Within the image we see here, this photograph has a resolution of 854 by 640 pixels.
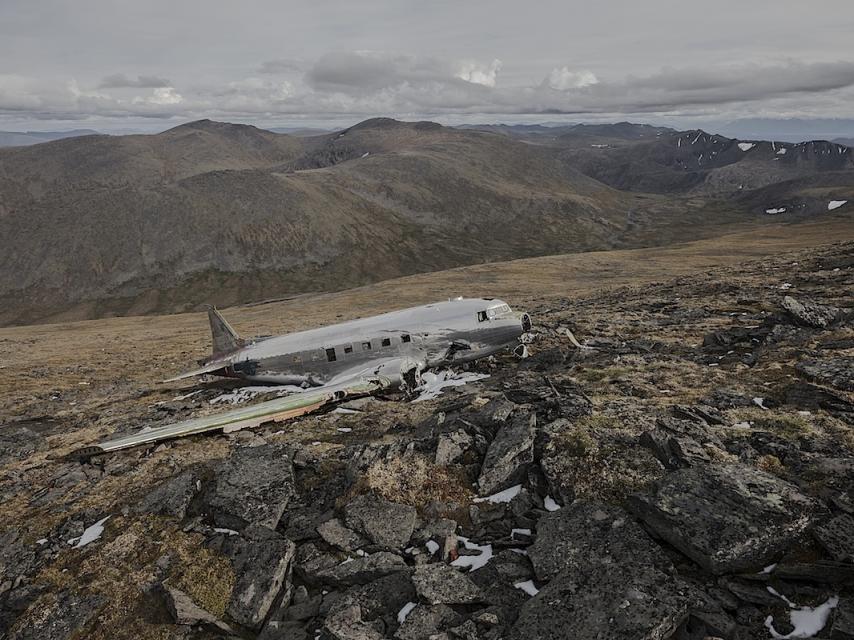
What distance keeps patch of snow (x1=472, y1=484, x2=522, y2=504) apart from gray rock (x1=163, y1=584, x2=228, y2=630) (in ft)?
21.9

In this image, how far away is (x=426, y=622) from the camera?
9219 mm

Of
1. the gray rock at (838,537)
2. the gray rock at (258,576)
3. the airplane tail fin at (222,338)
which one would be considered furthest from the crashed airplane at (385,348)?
the gray rock at (838,537)

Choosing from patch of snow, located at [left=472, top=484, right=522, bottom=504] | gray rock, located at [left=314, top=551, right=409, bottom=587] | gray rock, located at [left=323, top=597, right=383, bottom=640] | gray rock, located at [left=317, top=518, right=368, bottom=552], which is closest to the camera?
gray rock, located at [left=323, top=597, right=383, bottom=640]

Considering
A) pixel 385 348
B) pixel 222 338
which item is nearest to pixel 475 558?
pixel 385 348

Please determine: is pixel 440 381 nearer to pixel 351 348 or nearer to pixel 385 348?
pixel 385 348

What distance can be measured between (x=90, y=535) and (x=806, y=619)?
17074mm

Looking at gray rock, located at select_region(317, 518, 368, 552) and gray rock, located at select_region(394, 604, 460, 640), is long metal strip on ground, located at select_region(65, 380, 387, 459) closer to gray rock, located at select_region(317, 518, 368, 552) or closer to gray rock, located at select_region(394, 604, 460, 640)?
gray rock, located at select_region(317, 518, 368, 552)

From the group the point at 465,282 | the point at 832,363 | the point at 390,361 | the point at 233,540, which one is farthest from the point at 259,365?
the point at 465,282

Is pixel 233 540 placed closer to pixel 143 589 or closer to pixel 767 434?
pixel 143 589

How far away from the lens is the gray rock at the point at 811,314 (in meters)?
24.0

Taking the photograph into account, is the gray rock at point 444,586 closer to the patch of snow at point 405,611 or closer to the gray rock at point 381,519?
the patch of snow at point 405,611

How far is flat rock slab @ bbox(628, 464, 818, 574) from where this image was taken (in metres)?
9.30

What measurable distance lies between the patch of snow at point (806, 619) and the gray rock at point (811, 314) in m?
20.2

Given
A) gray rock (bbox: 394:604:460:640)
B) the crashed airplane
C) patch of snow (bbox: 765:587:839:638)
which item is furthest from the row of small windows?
patch of snow (bbox: 765:587:839:638)
